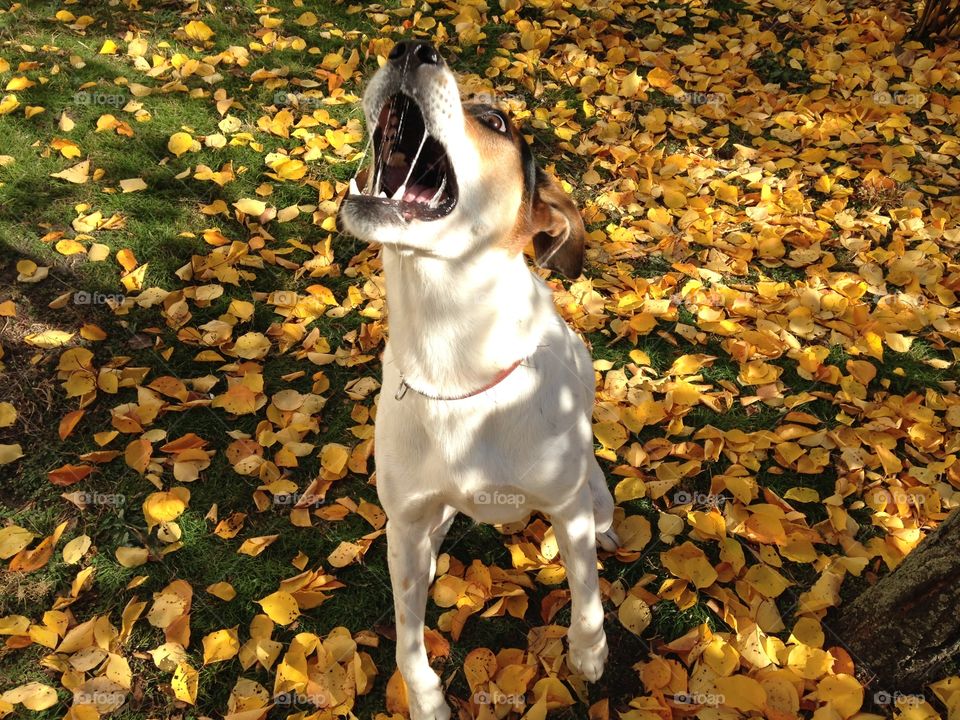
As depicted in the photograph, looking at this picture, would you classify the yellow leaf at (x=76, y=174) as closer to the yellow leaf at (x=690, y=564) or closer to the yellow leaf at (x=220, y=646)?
the yellow leaf at (x=220, y=646)

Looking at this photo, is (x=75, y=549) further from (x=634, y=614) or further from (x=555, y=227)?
(x=555, y=227)

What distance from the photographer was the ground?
3.42m

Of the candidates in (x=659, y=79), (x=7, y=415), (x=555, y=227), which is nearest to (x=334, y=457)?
(x=7, y=415)

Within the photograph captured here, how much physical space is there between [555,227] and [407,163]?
1.92 feet

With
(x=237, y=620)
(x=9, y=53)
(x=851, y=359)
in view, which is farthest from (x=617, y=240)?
(x=9, y=53)

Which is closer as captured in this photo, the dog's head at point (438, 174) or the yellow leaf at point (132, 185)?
the dog's head at point (438, 174)

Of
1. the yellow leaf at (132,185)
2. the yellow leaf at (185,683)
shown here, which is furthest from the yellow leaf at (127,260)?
the yellow leaf at (185,683)

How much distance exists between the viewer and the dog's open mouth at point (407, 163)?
2.42 m

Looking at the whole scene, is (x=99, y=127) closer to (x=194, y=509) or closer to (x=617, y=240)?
(x=194, y=509)

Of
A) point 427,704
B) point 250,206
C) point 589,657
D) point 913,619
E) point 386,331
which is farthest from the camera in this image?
point 250,206

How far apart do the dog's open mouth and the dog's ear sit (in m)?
0.39

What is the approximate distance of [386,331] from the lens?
189 inches

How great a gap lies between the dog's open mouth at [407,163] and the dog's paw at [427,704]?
197 cm

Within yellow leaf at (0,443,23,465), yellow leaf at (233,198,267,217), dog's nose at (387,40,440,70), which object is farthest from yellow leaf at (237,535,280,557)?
yellow leaf at (233,198,267,217)
